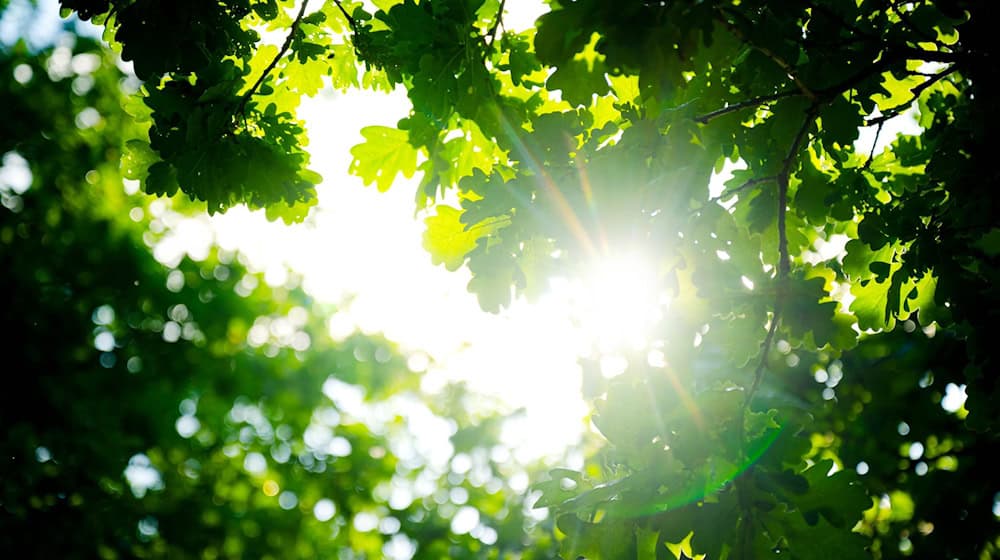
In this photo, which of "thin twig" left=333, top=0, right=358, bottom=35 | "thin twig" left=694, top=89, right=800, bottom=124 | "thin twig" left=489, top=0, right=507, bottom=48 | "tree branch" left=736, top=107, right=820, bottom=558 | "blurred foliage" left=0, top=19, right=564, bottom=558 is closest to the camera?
"tree branch" left=736, top=107, right=820, bottom=558

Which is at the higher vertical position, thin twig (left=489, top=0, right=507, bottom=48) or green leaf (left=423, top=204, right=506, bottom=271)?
thin twig (left=489, top=0, right=507, bottom=48)

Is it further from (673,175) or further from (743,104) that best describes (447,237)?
(743,104)

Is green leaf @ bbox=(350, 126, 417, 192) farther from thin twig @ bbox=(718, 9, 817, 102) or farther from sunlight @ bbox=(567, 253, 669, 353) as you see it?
thin twig @ bbox=(718, 9, 817, 102)

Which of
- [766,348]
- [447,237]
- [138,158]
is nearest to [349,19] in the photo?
[447,237]

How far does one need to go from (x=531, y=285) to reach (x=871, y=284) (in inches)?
62.6

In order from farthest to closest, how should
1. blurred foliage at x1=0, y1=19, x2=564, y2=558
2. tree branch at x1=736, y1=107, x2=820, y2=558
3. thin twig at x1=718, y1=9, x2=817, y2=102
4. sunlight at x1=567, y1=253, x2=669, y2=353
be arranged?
blurred foliage at x1=0, y1=19, x2=564, y2=558 → sunlight at x1=567, y1=253, x2=669, y2=353 → thin twig at x1=718, y1=9, x2=817, y2=102 → tree branch at x1=736, y1=107, x2=820, y2=558

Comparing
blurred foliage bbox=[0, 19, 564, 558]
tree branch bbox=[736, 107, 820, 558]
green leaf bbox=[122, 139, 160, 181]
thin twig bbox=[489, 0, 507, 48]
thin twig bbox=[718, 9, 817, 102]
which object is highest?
blurred foliage bbox=[0, 19, 564, 558]

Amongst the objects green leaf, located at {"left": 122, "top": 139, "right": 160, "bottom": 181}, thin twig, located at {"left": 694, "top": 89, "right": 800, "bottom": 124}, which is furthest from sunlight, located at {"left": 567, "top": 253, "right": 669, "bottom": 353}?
green leaf, located at {"left": 122, "top": 139, "right": 160, "bottom": 181}

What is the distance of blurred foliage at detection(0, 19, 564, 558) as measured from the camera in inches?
451

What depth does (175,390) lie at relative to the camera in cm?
1373

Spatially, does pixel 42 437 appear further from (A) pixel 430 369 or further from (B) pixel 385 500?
(A) pixel 430 369

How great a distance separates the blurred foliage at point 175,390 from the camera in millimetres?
11453

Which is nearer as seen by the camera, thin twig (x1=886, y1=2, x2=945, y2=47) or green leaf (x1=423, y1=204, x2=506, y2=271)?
thin twig (x1=886, y1=2, x2=945, y2=47)

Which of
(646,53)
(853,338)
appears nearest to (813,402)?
(853,338)
